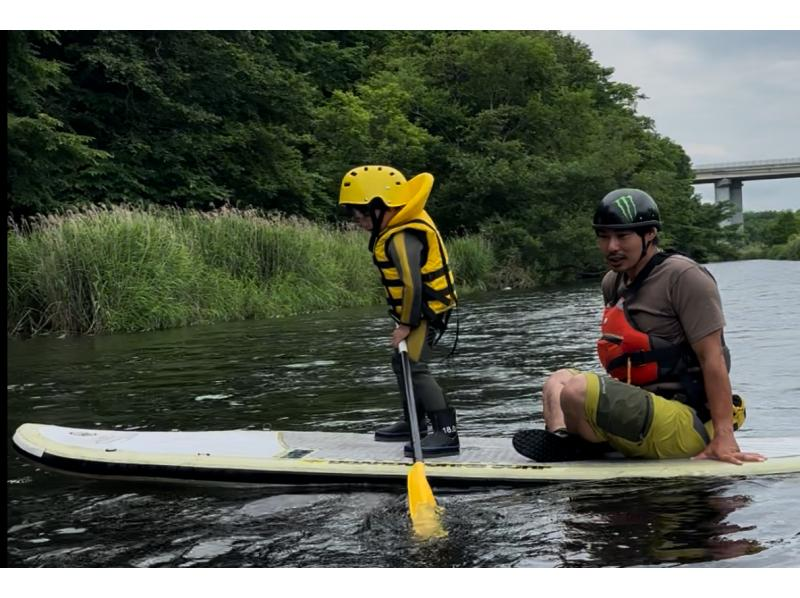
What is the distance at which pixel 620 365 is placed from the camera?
3.97 m

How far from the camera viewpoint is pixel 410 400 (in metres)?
4.40

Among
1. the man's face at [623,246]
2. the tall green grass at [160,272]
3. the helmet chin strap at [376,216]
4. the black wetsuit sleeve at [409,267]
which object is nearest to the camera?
the man's face at [623,246]

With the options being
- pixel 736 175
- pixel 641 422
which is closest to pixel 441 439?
pixel 641 422

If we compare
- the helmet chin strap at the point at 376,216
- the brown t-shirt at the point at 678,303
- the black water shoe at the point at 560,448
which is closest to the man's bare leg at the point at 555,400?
the black water shoe at the point at 560,448

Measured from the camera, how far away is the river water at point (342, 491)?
333cm

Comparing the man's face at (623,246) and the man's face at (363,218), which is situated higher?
the man's face at (363,218)

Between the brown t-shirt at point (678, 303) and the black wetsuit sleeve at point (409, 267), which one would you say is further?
the black wetsuit sleeve at point (409, 267)

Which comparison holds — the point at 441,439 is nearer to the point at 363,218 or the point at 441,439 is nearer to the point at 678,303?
the point at 363,218

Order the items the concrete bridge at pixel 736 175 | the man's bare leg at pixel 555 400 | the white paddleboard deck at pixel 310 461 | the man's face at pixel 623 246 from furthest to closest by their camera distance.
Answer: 1. the concrete bridge at pixel 736 175
2. the man's bare leg at pixel 555 400
3. the white paddleboard deck at pixel 310 461
4. the man's face at pixel 623 246

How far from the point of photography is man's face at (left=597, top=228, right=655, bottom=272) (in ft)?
12.7

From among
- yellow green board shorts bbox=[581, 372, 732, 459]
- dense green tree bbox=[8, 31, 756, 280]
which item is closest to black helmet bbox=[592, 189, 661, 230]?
yellow green board shorts bbox=[581, 372, 732, 459]

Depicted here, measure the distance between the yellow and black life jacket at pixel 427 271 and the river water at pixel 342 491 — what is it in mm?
892

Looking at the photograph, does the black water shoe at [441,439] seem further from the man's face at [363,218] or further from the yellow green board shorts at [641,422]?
the man's face at [363,218]

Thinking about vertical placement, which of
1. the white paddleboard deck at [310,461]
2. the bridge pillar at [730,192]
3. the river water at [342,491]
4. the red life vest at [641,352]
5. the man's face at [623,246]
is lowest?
the river water at [342,491]
